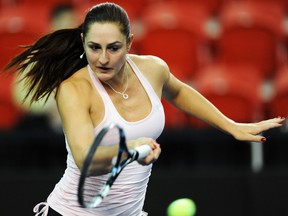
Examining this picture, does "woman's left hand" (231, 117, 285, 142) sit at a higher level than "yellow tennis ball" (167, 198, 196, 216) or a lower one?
higher

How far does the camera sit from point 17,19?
24.3ft

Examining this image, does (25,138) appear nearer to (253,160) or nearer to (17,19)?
(253,160)

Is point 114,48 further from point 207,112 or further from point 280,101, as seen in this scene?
point 280,101

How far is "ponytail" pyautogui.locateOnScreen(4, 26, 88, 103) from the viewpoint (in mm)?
3445

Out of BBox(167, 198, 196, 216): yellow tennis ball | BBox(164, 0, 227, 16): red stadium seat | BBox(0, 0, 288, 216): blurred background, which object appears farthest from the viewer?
BBox(164, 0, 227, 16): red stadium seat

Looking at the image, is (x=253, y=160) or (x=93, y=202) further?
(x=253, y=160)

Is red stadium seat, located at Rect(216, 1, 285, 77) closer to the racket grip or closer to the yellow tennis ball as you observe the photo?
the yellow tennis ball

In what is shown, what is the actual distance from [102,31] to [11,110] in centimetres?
356

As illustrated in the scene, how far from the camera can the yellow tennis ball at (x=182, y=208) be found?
15.5ft

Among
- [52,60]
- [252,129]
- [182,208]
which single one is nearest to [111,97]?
[52,60]

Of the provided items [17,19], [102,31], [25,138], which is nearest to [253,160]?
[25,138]

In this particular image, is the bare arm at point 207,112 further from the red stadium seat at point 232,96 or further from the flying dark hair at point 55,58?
the red stadium seat at point 232,96

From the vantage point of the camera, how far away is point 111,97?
347 centimetres

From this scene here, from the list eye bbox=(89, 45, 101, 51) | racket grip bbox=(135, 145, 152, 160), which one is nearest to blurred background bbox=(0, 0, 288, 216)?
eye bbox=(89, 45, 101, 51)
